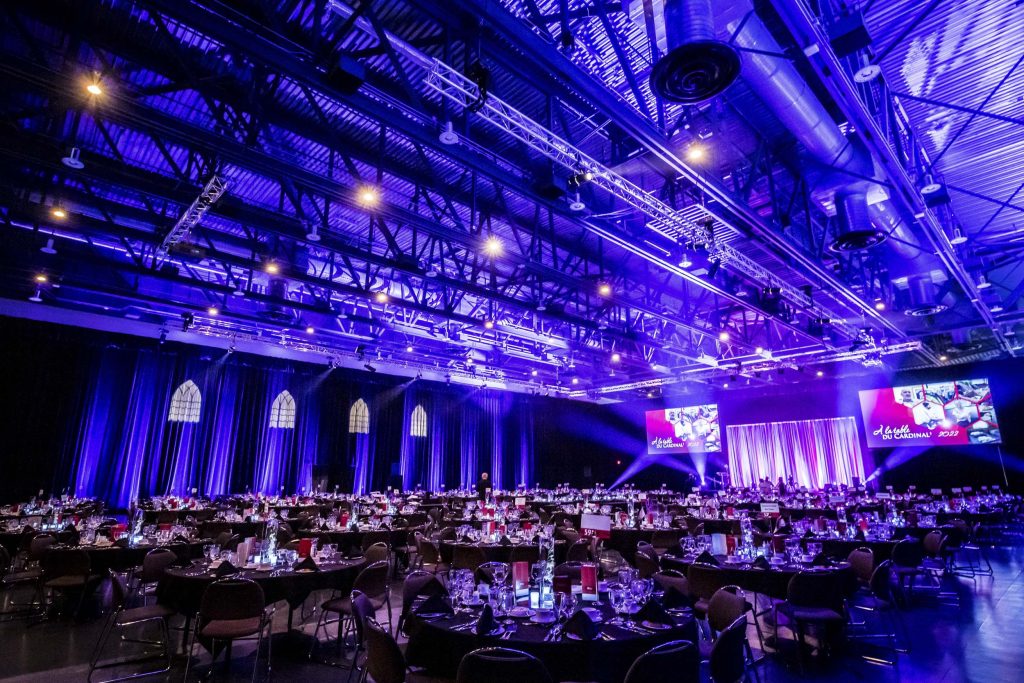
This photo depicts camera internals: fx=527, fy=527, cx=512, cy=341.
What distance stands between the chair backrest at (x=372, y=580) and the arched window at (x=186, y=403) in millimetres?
12825

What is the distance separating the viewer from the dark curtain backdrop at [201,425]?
12.3 m

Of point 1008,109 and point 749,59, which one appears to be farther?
point 1008,109

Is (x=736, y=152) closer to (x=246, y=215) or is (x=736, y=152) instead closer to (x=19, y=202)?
(x=246, y=215)

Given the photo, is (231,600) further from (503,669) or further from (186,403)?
(186,403)

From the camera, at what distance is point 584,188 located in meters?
7.18

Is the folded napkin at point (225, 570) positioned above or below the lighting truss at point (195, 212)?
below

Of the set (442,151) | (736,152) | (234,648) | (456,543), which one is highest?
(736,152)

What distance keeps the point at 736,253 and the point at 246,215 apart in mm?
7294

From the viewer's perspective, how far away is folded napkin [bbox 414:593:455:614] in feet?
9.78

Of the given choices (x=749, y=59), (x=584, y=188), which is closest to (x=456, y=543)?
(x=584, y=188)

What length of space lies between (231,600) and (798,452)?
65.3 feet

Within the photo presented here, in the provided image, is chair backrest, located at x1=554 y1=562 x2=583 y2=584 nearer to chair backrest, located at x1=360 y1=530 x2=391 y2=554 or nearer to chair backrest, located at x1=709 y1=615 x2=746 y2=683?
chair backrest, located at x1=709 y1=615 x2=746 y2=683

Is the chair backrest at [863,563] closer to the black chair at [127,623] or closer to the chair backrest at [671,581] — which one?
the chair backrest at [671,581]

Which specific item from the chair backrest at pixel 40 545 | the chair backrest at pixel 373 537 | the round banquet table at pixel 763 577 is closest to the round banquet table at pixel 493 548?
the chair backrest at pixel 373 537
